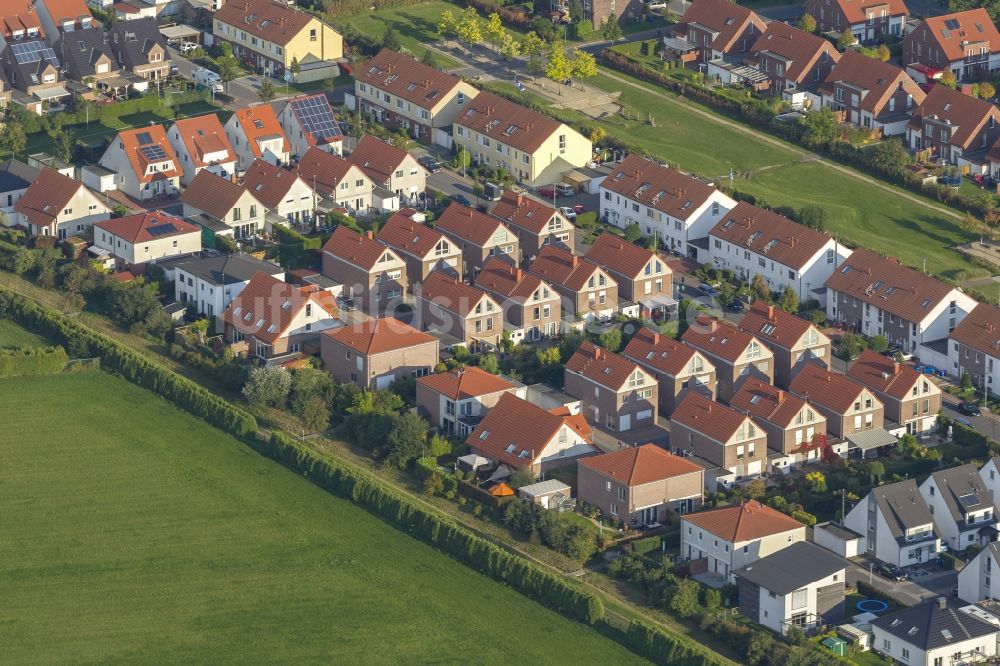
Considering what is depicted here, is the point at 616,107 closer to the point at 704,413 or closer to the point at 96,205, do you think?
the point at 96,205

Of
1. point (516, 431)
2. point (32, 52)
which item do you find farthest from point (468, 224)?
point (32, 52)

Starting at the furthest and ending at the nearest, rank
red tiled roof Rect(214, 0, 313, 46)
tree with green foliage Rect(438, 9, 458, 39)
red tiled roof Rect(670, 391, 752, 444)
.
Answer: tree with green foliage Rect(438, 9, 458, 39) < red tiled roof Rect(214, 0, 313, 46) < red tiled roof Rect(670, 391, 752, 444)

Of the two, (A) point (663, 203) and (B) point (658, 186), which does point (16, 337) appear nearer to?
(A) point (663, 203)

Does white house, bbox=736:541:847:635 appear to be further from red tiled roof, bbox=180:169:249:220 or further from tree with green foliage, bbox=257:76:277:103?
tree with green foliage, bbox=257:76:277:103

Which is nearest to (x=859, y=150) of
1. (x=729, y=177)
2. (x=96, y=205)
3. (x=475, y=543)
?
(x=729, y=177)

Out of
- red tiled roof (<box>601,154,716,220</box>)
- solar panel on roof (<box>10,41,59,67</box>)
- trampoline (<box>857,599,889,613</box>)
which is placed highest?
red tiled roof (<box>601,154,716,220</box>)

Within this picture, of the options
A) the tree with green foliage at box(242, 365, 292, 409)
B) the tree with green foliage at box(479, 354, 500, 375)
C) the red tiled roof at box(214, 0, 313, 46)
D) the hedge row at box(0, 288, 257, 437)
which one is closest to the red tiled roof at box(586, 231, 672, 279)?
the tree with green foliage at box(479, 354, 500, 375)
